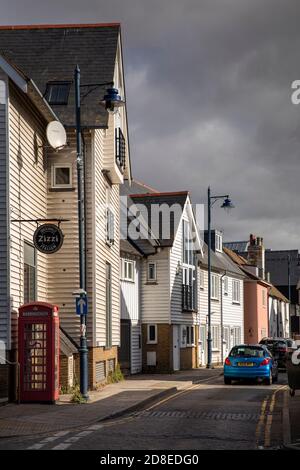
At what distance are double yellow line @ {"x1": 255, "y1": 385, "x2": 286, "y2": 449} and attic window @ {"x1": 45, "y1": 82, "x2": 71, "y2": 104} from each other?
36.2 feet

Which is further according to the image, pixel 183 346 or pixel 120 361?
pixel 183 346

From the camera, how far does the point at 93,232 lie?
2569 centimetres

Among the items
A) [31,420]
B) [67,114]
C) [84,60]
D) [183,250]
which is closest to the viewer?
[31,420]

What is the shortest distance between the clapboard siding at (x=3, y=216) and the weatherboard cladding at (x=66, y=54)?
4785 mm

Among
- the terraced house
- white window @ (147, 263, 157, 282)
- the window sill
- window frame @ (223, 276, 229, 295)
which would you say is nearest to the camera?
the terraced house

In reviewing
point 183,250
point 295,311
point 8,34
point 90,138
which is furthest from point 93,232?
point 295,311

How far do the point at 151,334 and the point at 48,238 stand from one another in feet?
62.8

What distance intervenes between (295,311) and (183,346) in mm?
60967

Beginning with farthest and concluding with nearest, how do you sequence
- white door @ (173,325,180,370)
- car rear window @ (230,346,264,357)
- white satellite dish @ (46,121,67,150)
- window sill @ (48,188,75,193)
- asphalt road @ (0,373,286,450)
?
white door @ (173,325,180,370)
car rear window @ (230,346,264,357)
window sill @ (48,188,75,193)
white satellite dish @ (46,121,67,150)
asphalt road @ (0,373,286,450)

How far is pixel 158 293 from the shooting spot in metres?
39.8

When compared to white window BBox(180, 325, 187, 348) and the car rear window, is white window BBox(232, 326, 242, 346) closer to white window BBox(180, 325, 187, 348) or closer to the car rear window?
white window BBox(180, 325, 187, 348)

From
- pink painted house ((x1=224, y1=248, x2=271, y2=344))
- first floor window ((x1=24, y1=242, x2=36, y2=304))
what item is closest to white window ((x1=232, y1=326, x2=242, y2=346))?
pink painted house ((x1=224, y1=248, x2=271, y2=344))

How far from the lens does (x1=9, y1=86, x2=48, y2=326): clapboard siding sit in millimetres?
21047
